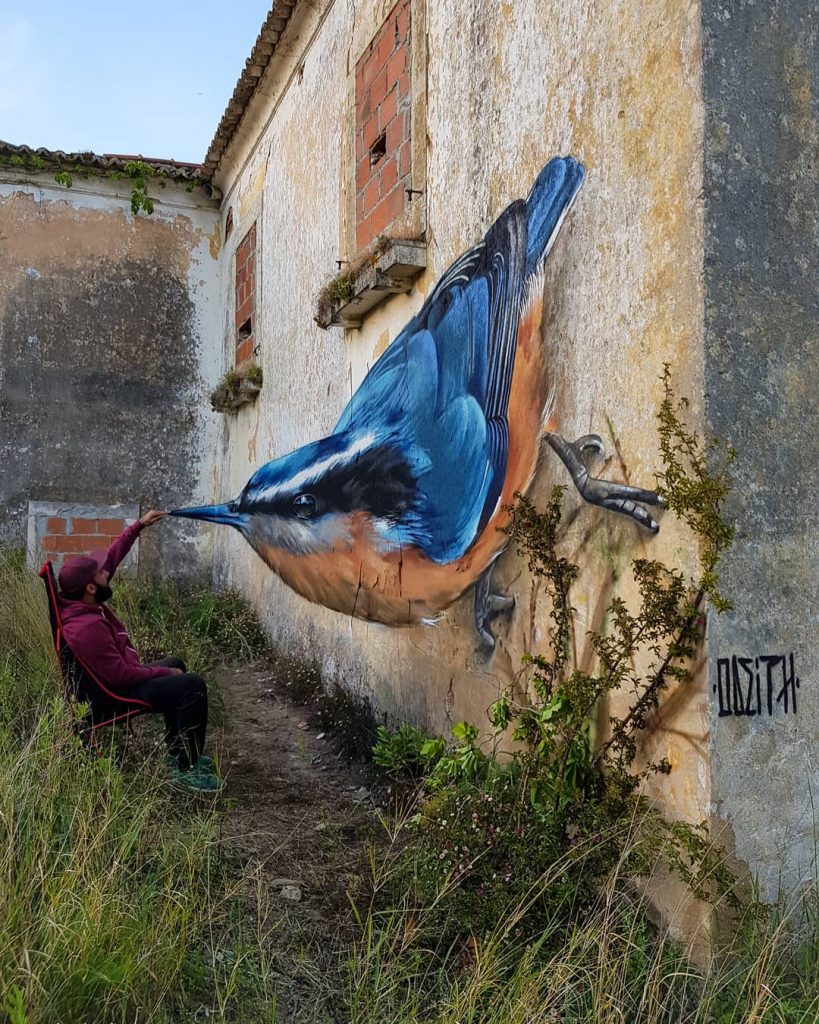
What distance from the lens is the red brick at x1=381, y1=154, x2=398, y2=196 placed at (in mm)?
5289

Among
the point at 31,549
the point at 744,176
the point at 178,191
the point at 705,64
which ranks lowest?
the point at 31,549

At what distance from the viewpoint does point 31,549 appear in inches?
371

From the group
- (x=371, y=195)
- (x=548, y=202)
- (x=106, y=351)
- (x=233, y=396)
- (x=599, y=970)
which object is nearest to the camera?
(x=599, y=970)

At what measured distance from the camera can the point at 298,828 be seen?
417 cm

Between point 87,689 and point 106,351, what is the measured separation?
6304 millimetres

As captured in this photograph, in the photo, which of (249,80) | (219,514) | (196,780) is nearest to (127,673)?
(196,780)

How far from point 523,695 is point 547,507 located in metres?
0.82

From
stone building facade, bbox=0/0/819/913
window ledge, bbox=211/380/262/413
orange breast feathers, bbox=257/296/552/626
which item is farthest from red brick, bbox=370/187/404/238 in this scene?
window ledge, bbox=211/380/262/413

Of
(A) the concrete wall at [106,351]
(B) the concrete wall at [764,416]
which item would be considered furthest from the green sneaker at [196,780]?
(A) the concrete wall at [106,351]

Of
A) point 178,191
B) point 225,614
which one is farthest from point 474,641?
point 178,191

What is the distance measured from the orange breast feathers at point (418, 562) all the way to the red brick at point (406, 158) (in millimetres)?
1747

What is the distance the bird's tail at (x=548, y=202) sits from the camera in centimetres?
350

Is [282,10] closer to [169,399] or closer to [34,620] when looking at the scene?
[169,399]

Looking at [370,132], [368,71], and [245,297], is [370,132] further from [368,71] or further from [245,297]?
[245,297]
